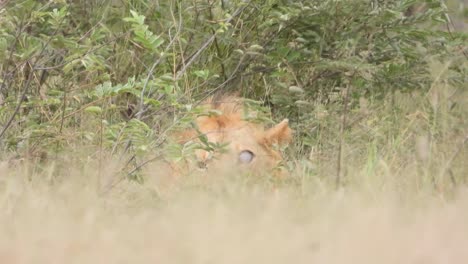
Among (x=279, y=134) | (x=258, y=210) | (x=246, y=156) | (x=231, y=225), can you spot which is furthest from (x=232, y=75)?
(x=231, y=225)

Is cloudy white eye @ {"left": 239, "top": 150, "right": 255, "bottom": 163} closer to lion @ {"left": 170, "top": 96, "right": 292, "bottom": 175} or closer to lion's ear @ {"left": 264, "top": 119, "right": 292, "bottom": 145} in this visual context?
lion @ {"left": 170, "top": 96, "right": 292, "bottom": 175}

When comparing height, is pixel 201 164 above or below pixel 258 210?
below

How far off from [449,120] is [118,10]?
80.1 inches

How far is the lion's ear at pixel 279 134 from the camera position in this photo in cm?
524

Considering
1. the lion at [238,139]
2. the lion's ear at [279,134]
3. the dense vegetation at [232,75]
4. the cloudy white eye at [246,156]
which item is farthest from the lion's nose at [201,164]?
the lion's ear at [279,134]

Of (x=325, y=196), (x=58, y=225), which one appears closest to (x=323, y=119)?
(x=325, y=196)

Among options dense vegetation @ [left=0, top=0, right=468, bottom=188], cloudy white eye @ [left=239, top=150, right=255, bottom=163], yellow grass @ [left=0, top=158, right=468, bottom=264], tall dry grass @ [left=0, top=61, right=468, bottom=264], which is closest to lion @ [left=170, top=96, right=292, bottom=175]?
cloudy white eye @ [left=239, top=150, right=255, bottom=163]

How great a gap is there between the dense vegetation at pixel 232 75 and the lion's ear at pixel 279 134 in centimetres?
14

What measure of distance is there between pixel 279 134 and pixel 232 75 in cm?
74

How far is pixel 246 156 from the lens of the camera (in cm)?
510

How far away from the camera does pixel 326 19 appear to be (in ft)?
19.4

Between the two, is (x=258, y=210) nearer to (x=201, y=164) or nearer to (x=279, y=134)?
(x=201, y=164)

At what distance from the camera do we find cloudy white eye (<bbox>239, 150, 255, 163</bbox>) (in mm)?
5074

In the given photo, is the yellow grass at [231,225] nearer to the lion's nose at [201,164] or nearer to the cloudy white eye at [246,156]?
the lion's nose at [201,164]
